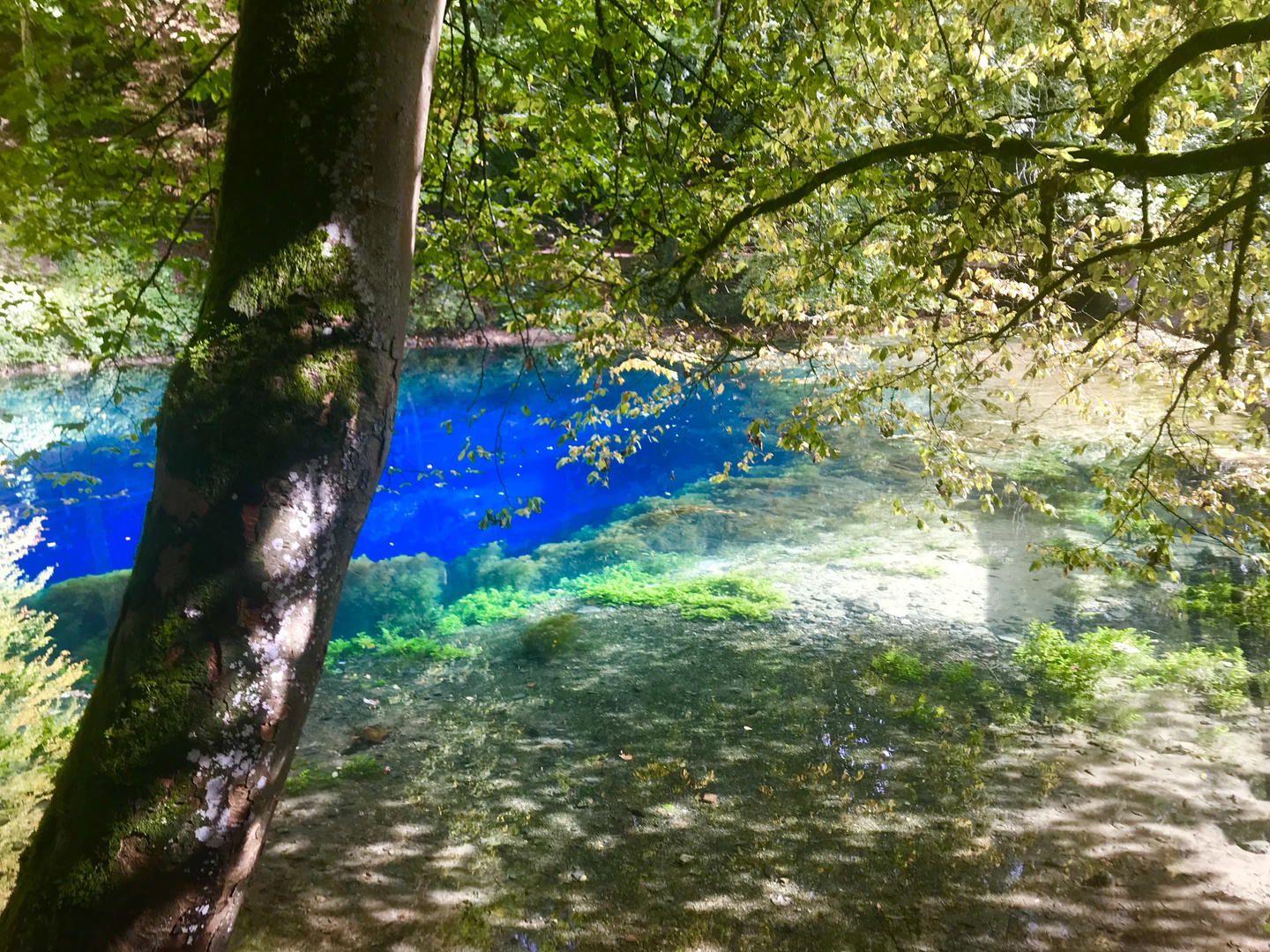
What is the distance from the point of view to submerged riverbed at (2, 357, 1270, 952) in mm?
3453

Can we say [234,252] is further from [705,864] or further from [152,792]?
[705,864]

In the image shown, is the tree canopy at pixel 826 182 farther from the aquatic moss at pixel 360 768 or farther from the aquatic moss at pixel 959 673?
the aquatic moss at pixel 360 768

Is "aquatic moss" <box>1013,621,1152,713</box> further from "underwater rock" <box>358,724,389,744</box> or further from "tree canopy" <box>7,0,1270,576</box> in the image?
"underwater rock" <box>358,724,389,744</box>

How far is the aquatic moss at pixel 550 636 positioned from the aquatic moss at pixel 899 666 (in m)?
2.50

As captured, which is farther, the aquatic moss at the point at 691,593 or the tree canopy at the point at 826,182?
the aquatic moss at the point at 691,593

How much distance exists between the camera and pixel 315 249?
1.68 metres

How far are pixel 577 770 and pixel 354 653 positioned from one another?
3075 millimetres

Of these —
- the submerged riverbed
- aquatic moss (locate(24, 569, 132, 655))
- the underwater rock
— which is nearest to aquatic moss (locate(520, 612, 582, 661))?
the submerged riverbed

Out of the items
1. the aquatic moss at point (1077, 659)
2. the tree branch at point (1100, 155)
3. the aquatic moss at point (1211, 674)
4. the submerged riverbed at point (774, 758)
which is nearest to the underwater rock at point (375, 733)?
the submerged riverbed at point (774, 758)

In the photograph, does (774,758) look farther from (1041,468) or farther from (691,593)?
(1041,468)

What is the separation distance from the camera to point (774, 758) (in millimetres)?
4879

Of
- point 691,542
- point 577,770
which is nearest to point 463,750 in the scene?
point 577,770

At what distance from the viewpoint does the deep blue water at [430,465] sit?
10812 mm

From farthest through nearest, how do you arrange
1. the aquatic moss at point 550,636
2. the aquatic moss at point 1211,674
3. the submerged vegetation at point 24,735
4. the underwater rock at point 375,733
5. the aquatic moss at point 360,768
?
the aquatic moss at point 550,636 → the aquatic moss at point 1211,674 → the underwater rock at point 375,733 → the aquatic moss at point 360,768 → the submerged vegetation at point 24,735
